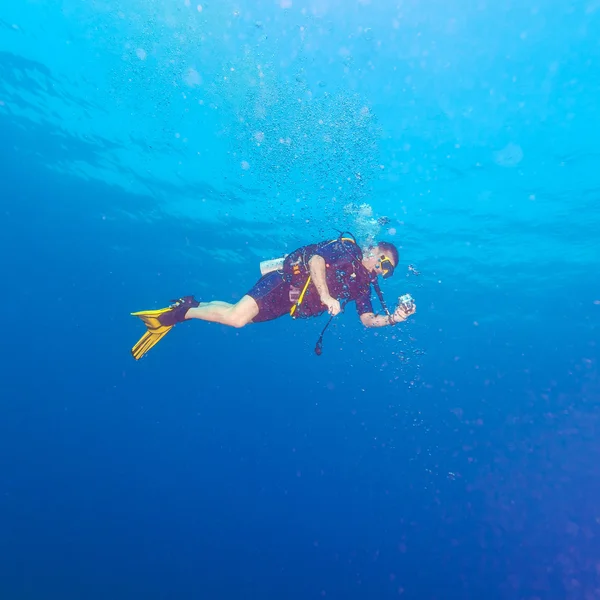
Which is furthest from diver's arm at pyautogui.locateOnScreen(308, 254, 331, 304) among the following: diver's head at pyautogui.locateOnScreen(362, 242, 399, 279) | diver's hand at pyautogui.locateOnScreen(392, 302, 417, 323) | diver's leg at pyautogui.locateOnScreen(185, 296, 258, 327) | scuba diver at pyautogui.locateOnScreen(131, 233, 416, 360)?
diver's leg at pyautogui.locateOnScreen(185, 296, 258, 327)

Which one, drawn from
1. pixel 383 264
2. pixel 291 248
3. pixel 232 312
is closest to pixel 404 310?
pixel 383 264

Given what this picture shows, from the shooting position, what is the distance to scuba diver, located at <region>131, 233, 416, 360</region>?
6.49m

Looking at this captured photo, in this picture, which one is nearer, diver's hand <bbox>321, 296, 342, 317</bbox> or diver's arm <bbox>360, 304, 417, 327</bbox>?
diver's hand <bbox>321, 296, 342, 317</bbox>

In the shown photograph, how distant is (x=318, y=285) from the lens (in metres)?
6.13

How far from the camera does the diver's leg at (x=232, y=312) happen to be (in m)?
6.94

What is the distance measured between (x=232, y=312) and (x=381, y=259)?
2.69 metres

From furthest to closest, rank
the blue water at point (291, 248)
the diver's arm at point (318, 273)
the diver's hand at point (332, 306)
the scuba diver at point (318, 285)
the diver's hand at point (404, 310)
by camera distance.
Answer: the blue water at point (291, 248), the scuba diver at point (318, 285), the diver's hand at point (404, 310), the diver's arm at point (318, 273), the diver's hand at point (332, 306)

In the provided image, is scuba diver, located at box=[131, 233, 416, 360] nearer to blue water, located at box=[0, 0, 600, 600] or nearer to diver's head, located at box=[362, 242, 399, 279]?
diver's head, located at box=[362, 242, 399, 279]

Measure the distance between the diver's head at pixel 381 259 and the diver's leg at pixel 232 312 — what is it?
2.10 m

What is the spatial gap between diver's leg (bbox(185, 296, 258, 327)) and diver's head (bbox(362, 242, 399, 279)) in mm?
2100

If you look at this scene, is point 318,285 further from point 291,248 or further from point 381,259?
point 291,248

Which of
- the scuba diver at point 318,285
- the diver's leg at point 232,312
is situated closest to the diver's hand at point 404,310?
the scuba diver at point 318,285

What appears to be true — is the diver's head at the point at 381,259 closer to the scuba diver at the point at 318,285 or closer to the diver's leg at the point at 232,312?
the scuba diver at the point at 318,285

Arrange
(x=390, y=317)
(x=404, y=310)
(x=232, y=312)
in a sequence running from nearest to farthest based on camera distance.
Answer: (x=404, y=310) → (x=390, y=317) → (x=232, y=312)
